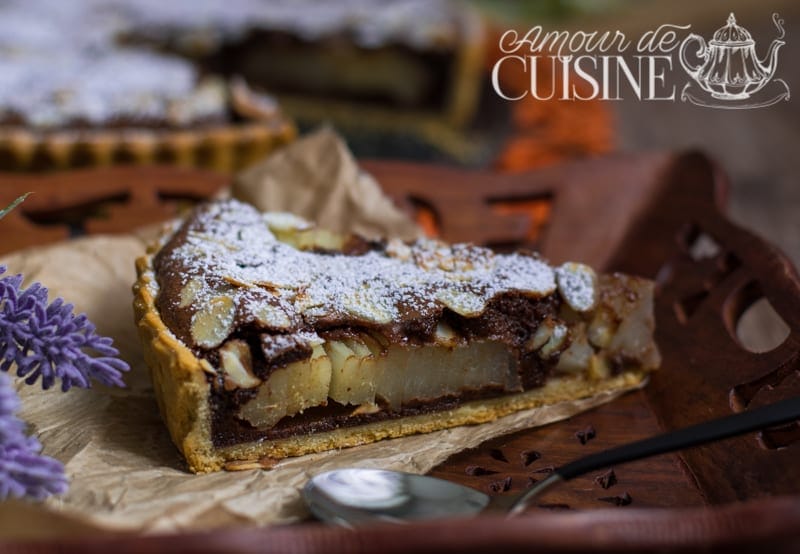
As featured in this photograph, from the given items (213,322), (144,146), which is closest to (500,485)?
(213,322)

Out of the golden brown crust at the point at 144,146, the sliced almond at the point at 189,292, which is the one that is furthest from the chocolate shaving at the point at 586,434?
the golden brown crust at the point at 144,146

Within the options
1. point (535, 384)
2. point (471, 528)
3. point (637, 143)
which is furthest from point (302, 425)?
point (637, 143)

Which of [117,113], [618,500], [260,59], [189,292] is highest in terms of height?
[260,59]

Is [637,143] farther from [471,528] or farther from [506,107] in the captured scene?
[471,528]

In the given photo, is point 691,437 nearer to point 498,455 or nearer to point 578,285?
point 498,455

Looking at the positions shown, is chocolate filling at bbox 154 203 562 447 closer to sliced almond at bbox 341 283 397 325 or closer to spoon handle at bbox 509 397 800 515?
sliced almond at bbox 341 283 397 325

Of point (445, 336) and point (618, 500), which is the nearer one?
point (618, 500)
